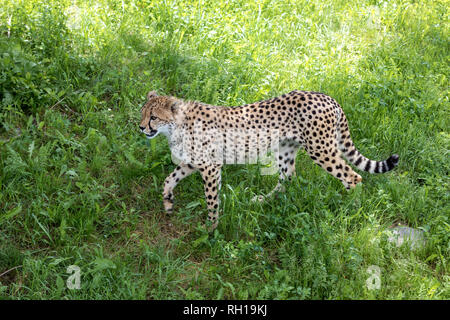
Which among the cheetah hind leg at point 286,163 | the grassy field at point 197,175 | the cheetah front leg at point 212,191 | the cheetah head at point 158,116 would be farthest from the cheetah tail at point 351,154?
the cheetah head at point 158,116

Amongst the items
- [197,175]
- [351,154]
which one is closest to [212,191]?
[197,175]

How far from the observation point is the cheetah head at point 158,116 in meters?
4.79

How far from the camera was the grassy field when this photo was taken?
436 centimetres

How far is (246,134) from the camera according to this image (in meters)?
5.06

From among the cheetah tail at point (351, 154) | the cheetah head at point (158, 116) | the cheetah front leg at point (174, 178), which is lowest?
the cheetah front leg at point (174, 178)

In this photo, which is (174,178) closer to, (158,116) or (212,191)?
(212,191)

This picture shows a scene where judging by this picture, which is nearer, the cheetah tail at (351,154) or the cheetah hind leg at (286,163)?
the cheetah tail at (351,154)

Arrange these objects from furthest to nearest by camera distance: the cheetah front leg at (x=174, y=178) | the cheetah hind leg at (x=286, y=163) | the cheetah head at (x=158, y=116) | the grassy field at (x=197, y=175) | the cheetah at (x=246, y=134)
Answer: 1. the cheetah hind leg at (x=286, y=163)
2. the cheetah front leg at (x=174, y=178)
3. the cheetah at (x=246, y=134)
4. the cheetah head at (x=158, y=116)
5. the grassy field at (x=197, y=175)

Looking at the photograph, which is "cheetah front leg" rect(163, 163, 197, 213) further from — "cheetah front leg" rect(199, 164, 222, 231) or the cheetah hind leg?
the cheetah hind leg

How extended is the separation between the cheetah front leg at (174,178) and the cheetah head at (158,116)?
17.5 inches

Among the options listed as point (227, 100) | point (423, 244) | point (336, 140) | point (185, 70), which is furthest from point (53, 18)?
point (423, 244)

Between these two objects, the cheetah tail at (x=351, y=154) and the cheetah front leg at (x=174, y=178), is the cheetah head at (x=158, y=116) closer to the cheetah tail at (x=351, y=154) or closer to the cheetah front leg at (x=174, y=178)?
the cheetah front leg at (x=174, y=178)

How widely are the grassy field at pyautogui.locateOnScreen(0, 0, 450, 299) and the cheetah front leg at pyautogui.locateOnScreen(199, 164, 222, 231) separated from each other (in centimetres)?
11

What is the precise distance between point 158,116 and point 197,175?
904 millimetres
